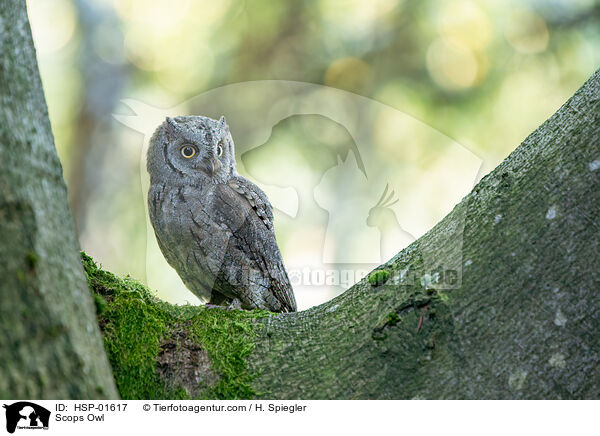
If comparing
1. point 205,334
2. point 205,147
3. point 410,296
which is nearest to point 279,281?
point 205,147

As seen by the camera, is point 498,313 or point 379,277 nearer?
point 498,313

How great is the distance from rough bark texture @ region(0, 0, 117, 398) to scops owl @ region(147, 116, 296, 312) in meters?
1.60

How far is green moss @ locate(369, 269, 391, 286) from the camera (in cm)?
176

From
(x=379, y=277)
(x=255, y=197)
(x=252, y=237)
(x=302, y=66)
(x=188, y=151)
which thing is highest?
(x=302, y=66)

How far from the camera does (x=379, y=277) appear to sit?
177 centimetres

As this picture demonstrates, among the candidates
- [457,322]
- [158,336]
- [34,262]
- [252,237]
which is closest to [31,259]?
[34,262]

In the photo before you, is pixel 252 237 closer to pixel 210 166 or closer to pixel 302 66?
pixel 210 166

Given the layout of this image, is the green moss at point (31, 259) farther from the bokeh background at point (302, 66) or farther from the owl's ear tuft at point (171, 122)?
the bokeh background at point (302, 66)

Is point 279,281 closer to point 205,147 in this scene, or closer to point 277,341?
point 205,147

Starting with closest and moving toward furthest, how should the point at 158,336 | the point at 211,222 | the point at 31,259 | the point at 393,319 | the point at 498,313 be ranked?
the point at 31,259 → the point at 498,313 → the point at 393,319 → the point at 158,336 → the point at 211,222

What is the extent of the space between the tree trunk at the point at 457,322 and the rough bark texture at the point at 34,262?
1.53 feet

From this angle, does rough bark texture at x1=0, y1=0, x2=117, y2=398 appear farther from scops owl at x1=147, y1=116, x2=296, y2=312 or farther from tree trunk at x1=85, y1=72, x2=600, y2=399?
scops owl at x1=147, y1=116, x2=296, y2=312

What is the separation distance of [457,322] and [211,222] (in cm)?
173

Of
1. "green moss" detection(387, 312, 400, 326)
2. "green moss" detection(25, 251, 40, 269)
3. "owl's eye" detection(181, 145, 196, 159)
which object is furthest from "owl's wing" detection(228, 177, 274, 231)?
"green moss" detection(25, 251, 40, 269)
